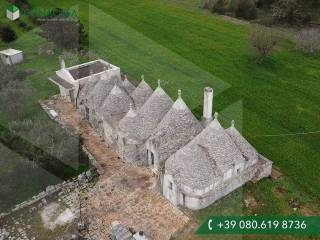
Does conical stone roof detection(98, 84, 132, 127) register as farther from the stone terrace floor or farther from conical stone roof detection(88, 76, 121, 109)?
the stone terrace floor

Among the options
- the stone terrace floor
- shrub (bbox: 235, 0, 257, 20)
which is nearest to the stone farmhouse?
the stone terrace floor

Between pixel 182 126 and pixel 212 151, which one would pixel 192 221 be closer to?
pixel 212 151

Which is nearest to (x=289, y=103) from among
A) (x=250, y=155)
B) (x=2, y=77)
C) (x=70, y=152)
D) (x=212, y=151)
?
(x=250, y=155)

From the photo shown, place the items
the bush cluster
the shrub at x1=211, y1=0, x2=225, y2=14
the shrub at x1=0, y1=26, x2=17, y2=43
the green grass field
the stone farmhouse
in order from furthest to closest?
1. the shrub at x1=211, y1=0, x2=225, y2=14
2. the bush cluster
3. the shrub at x1=0, y1=26, x2=17, y2=43
4. the green grass field
5. the stone farmhouse

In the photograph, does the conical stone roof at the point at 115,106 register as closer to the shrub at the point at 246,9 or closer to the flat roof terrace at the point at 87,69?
the flat roof terrace at the point at 87,69

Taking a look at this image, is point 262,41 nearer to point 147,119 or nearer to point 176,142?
point 147,119

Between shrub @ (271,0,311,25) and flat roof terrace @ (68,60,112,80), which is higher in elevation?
shrub @ (271,0,311,25)
